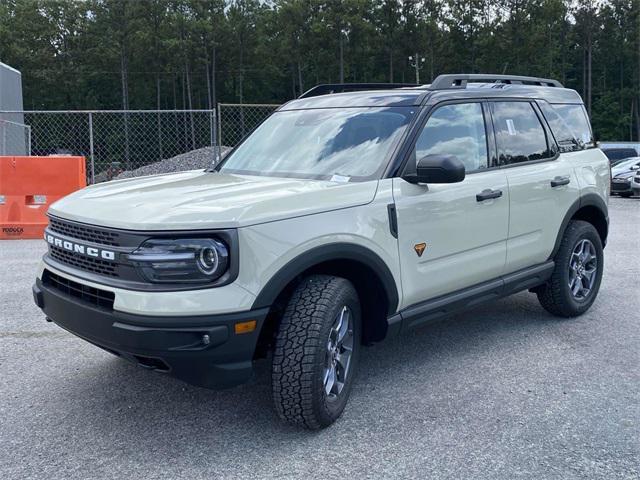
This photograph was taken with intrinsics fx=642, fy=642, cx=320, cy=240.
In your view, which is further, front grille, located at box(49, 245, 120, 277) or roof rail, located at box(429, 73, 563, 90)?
roof rail, located at box(429, 73, 563, 90)

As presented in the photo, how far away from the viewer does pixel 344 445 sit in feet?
11.0

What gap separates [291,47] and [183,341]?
61963mm

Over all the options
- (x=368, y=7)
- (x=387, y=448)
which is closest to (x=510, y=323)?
(x=387, y=448)

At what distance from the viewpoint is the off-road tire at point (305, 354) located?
3.25 m

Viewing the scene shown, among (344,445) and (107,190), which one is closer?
(344,445)

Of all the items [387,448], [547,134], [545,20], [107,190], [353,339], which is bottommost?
[387,448]

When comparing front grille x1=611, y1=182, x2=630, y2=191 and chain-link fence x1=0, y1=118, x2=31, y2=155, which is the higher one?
chain-link fence x1=0, y1=118, x2=31, y2=155

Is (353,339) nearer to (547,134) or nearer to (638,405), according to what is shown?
(638,405)

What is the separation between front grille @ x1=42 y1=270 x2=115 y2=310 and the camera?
125 inches

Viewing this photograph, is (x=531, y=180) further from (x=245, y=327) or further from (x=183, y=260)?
(x=183, y=260)

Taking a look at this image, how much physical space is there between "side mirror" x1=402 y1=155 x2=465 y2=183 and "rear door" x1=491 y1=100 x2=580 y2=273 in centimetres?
105

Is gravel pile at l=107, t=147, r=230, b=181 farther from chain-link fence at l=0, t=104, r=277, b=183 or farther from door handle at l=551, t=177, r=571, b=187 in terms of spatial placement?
door handle at l=551, t=177, r=571, b=187

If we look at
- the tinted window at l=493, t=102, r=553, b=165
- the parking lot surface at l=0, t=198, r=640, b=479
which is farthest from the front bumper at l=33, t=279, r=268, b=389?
the tinted window at l=493, t=102, r=553, b=165

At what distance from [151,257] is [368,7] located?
60858 mm
